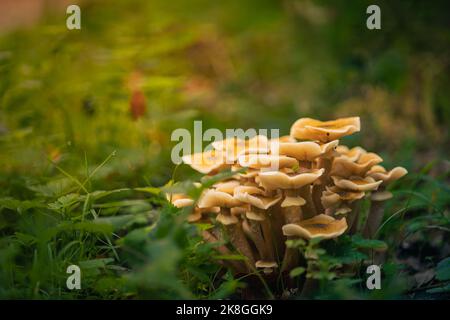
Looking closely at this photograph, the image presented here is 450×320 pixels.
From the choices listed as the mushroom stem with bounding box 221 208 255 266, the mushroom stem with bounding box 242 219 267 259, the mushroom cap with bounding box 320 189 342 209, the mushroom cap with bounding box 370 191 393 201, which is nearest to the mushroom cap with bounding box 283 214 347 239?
the mushroom cap with bounding box 320 189 342 209

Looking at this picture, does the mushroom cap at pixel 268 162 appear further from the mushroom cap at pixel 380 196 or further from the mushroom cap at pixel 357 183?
the mushroom cap at pixel 380 196

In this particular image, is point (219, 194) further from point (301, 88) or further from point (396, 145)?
point (301, 88)

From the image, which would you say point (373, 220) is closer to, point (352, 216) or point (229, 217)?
point (352, 216)

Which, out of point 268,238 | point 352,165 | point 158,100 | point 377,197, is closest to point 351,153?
point 352,165

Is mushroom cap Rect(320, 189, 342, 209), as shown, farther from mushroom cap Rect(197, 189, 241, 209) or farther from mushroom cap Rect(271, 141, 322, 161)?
mushroom cap Rect(197, 189, 241, 209)

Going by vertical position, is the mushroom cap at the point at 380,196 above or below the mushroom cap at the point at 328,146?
below

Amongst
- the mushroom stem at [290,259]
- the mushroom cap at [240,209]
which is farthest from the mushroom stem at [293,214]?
the mushroom cap at [240,209]
